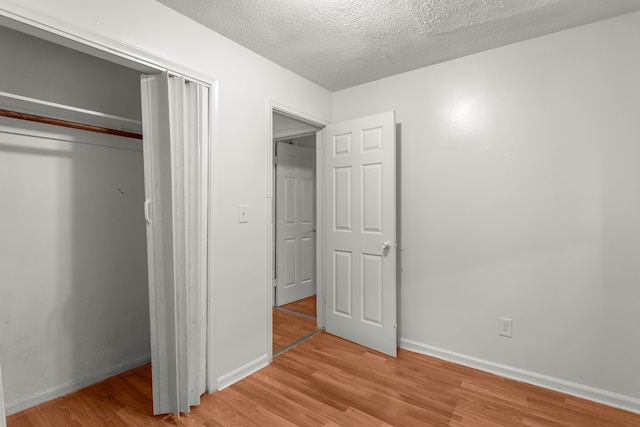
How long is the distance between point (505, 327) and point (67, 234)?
3.14 meters

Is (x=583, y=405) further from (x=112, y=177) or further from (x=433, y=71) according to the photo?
(x=112, y=177)

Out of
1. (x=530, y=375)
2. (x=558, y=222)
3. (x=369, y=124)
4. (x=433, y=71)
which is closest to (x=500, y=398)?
(x=530, y=375)

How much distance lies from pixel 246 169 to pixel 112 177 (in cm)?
97

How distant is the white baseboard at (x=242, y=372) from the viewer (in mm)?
2077

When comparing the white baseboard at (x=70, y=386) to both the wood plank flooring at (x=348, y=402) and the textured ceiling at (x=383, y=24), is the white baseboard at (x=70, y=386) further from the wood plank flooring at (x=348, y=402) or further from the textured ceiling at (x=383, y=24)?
the textured ceiling at (x=383, y=24)

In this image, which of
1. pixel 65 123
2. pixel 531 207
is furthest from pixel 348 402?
pixel 65 123

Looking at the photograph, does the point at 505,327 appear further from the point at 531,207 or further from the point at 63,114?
the point at 63,114

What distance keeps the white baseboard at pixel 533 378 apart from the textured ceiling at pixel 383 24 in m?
2.34

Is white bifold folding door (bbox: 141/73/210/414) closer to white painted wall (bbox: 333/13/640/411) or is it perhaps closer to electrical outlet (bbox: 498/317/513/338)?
white painted wall (bbox: 333/13/640/411)

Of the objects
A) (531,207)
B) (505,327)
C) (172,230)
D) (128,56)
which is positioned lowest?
(505,327)

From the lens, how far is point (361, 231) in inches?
107

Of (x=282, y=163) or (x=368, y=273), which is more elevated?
(x=282, y=163)

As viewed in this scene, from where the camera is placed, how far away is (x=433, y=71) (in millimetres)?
2516

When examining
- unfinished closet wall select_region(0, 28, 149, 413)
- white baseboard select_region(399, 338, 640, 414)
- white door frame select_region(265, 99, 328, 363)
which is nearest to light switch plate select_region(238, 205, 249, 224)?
white door frame select_region(265, 99, 328, 363)
